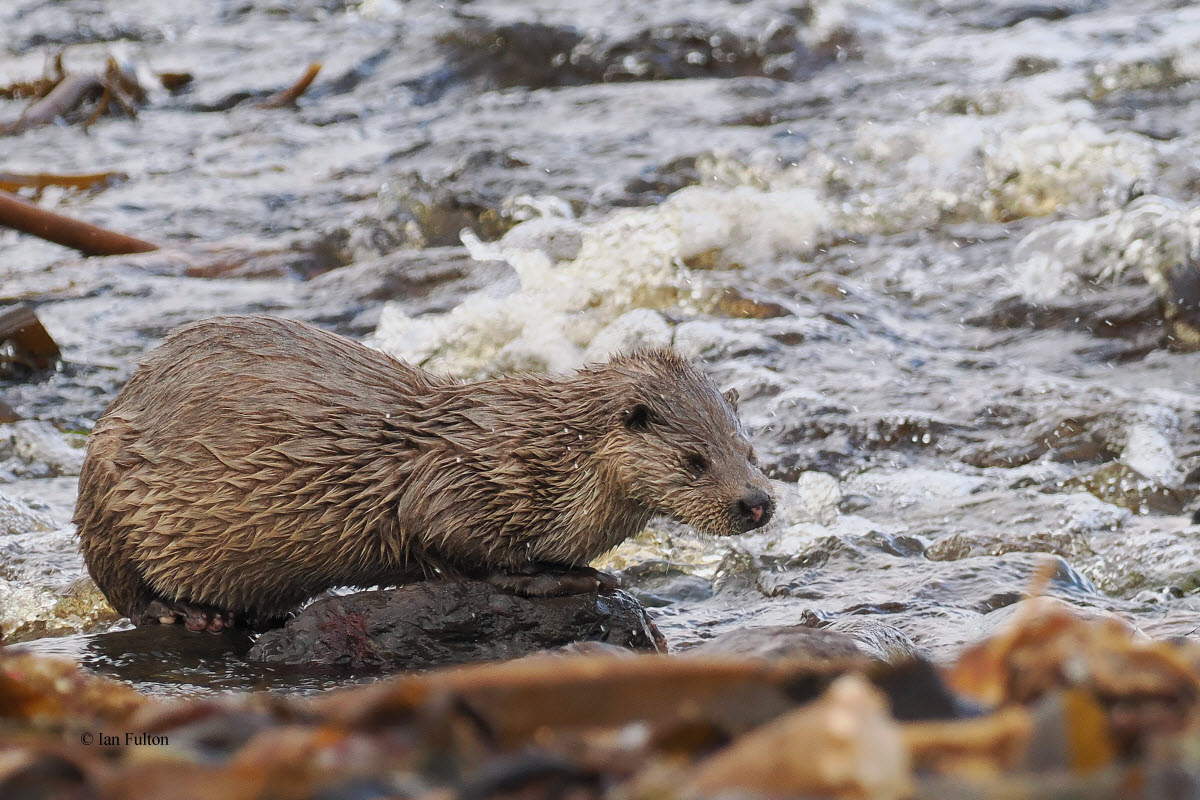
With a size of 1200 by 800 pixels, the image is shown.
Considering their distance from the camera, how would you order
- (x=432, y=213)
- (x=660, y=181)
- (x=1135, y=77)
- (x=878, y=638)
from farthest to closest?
(x=1135, y=77), (x=660, y=181), (x=432, y=213), (x=878, y=638)

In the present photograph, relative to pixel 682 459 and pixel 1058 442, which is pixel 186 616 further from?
pixel 1058 442

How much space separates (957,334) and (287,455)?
444 cm

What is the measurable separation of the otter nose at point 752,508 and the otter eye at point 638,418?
0.35 m

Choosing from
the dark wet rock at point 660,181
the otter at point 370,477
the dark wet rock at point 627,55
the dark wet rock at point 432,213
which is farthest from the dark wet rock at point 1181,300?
the dark wet rock at point 627,55

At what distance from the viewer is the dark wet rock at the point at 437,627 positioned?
12.3 feet

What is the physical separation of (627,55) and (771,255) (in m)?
5.01

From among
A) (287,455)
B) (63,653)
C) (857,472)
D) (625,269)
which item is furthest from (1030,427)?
(63,653)

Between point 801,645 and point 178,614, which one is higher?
point 801,645

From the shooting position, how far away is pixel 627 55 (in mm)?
12719

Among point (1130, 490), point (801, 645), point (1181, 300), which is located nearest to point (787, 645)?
point (801, 645)

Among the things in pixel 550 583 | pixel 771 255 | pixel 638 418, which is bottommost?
pixel 771 255

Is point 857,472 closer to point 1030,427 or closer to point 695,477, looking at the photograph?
point 1030,427

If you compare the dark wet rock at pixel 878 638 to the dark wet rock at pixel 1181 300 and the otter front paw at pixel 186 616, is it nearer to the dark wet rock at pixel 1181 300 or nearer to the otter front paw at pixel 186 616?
the otter front paw at pixel 186 616

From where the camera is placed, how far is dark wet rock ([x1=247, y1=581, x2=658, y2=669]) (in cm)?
375
